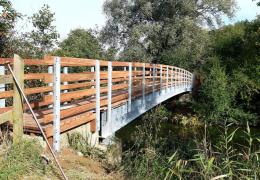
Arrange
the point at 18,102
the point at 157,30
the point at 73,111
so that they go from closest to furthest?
the point at 18,102 → the point at 73,111 → the point at 157,30

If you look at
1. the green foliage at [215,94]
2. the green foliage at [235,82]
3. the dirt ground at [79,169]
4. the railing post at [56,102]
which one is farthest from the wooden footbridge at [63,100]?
the green foliage at [235,82]

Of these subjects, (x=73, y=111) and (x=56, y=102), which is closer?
(x=56, y=102)

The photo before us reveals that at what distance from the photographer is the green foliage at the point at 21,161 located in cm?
453

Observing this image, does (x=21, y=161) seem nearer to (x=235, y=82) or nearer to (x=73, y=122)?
(x=73, y=122)

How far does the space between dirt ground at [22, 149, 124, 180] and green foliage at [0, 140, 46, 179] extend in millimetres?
172

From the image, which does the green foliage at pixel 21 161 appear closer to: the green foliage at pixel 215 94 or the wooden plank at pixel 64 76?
the wooden plank at pixel 64 76

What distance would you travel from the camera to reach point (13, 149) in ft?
16.8

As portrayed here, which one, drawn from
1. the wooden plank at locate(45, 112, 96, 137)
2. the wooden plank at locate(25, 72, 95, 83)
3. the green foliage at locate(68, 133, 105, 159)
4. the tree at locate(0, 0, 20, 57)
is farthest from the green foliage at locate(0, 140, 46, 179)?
the tree at locate(0, 0, 20, 57)

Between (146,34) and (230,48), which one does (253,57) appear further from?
(146,34)

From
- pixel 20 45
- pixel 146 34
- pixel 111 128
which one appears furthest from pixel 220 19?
pixel 111 128

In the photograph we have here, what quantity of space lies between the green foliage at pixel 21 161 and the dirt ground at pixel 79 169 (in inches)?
6.8

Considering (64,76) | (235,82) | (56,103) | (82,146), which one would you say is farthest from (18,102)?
(235,82)

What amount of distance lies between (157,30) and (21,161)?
26002 millimetres

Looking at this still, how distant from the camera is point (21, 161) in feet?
16.3
